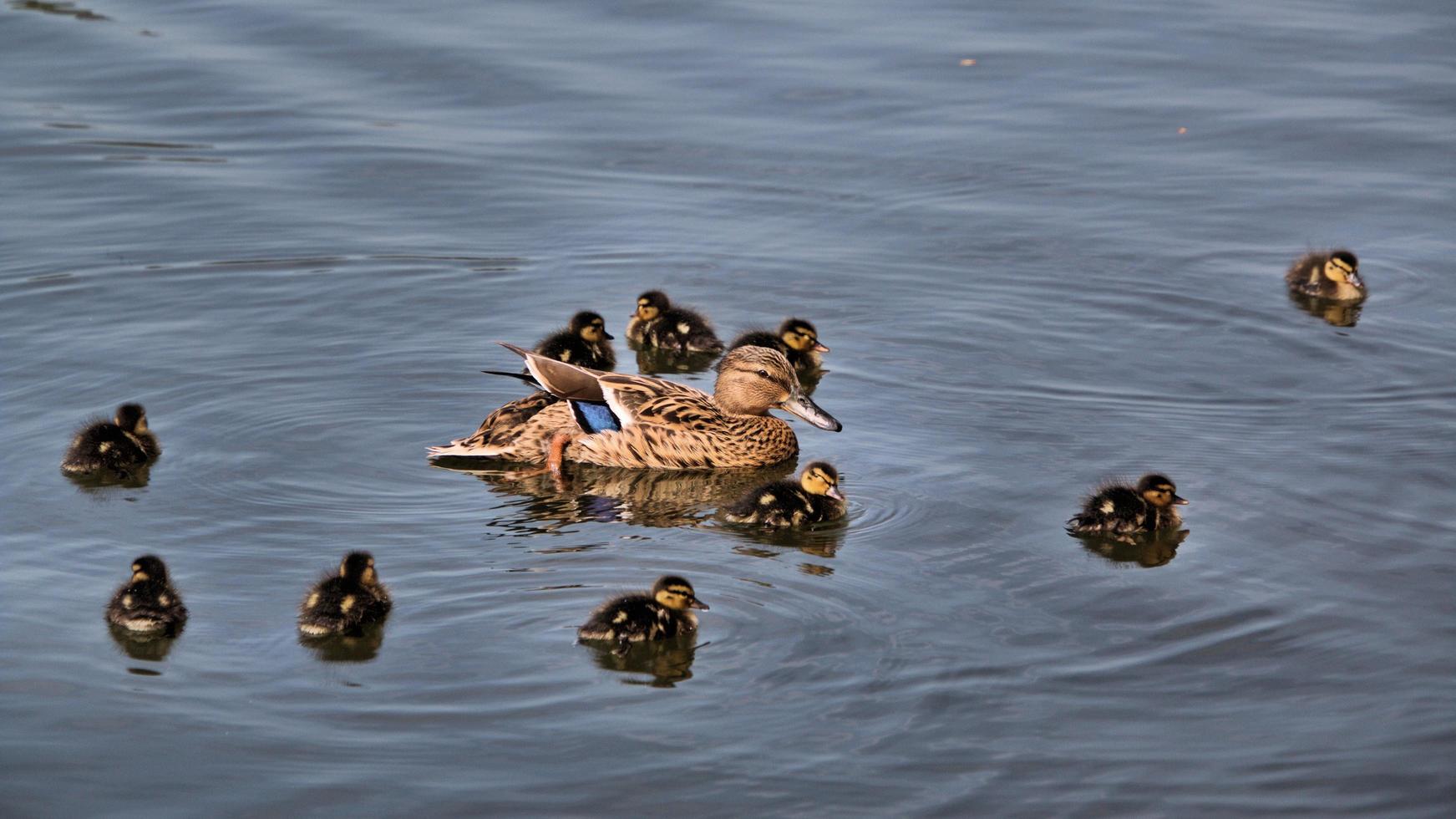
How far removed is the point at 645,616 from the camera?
6.73 m

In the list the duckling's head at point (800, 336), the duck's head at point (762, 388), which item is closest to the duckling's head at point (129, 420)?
the duck's head at point (762, 388)

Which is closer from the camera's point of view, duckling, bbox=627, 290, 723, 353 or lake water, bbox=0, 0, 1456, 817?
lake water, bbox=0, 0, 1456, 817

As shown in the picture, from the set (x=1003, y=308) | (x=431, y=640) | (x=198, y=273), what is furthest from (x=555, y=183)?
(x=431, y=640)

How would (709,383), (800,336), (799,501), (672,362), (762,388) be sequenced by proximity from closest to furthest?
(799,501) → (762,388) → (800,336) → (709,383) → (672,362)

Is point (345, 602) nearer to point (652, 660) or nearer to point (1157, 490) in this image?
point (652, 660)

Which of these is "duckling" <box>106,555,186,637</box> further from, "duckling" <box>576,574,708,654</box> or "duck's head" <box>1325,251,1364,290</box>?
"duck's head" <box>1325,251,1364,290</box>

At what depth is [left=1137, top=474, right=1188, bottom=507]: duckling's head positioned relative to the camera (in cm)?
788

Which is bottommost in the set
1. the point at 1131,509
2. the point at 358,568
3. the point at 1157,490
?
the point at 358,568

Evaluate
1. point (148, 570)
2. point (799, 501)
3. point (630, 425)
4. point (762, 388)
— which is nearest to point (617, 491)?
point (630, 425)

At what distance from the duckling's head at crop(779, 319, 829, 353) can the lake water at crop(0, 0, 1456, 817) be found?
0.75ft

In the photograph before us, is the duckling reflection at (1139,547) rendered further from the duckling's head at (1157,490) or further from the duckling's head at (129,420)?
the duckling's head at (129,420)

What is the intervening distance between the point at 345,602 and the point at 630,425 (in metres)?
2.59

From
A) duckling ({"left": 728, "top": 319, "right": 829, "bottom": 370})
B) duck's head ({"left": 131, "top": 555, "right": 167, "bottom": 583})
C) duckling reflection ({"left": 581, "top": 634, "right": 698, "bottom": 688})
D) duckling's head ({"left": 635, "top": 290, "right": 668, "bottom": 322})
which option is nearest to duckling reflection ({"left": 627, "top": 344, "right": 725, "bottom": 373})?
duckling's head ({"left": 635, "top": 290, "right": 668, "bottom": 322})

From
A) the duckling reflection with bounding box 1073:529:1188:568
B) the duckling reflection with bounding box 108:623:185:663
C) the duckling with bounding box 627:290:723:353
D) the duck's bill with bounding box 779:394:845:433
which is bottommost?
the duckling reflection with bounding box 108:623:185:663
